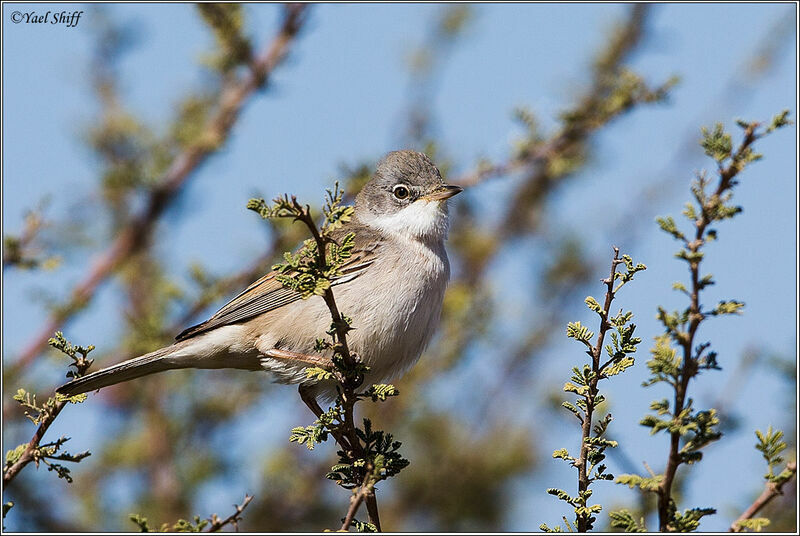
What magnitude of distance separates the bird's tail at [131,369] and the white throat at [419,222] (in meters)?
1.59

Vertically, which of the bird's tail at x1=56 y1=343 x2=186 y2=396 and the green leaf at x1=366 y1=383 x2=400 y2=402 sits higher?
the bird's tail at x1=56 y1=343 x2=186 y2=396

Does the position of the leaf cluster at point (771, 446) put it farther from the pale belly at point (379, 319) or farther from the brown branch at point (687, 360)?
the pale belly at point (379, 319)

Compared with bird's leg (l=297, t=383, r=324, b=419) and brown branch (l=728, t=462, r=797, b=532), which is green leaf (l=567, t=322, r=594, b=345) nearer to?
brown branch (l=728, t=462, r=797, b=532)

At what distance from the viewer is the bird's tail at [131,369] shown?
15.8 feet

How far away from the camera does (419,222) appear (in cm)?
567

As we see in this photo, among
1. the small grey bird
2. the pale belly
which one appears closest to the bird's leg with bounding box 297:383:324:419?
the small grey bird

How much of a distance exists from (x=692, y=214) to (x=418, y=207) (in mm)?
3436

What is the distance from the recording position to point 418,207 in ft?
19.1

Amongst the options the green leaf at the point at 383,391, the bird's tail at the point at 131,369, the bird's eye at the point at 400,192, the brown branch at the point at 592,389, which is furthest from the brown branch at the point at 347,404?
the bird's eye at the point at 400,192

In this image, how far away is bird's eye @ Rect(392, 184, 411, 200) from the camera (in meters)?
5.95

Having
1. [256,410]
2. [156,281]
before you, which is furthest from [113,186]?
[256,410]

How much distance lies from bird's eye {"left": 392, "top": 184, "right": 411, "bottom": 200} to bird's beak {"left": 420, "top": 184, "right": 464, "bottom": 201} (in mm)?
145

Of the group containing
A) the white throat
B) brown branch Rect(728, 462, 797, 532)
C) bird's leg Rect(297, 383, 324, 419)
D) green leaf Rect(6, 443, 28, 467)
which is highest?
the white throat

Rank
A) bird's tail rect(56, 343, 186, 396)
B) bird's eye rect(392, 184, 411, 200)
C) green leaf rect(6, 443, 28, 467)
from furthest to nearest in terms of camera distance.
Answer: bird's eye rect(392, 184, 411, 200), bird's tail rect(56, 343, 186, 396), green leaf rect(6, 443, 28, 467)
